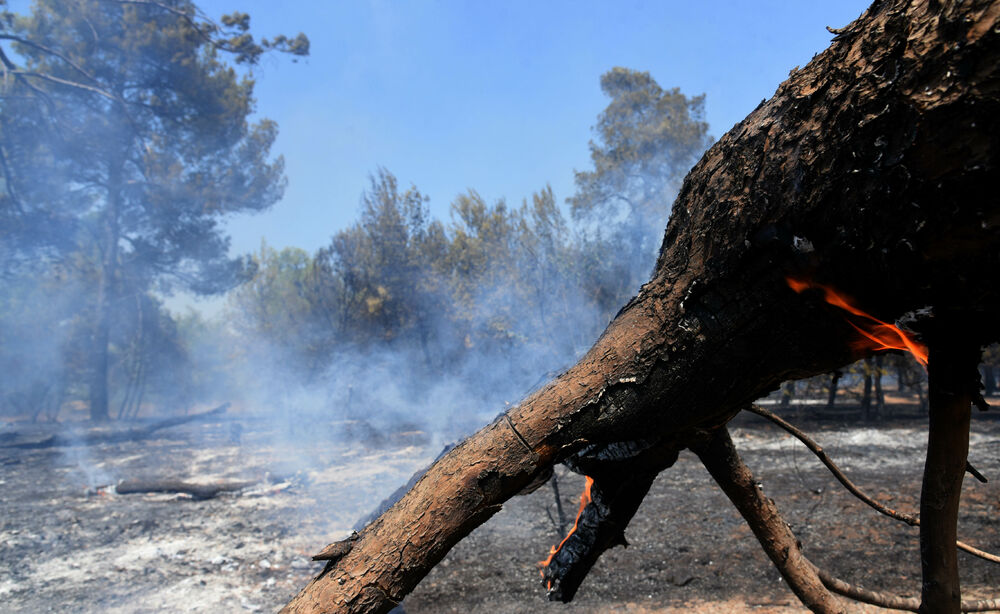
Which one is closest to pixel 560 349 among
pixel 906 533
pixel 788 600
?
pixel 906 533

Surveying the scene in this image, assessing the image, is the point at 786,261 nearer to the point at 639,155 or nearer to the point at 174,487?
the point at 174,487

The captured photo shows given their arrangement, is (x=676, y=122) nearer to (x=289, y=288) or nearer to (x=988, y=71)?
(x=988, y=71)

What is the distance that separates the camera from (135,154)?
19.6 metres

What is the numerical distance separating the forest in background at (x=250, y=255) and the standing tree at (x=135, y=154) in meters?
0.07

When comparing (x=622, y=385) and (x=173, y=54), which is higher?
(x=173, y=54)

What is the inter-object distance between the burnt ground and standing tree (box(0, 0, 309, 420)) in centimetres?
1241

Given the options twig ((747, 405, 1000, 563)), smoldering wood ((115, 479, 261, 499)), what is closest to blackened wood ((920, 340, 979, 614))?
twig ((747, 405, 1000, 563))

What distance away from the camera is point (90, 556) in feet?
17.5

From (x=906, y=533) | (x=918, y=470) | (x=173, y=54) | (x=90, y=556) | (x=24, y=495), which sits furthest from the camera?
(x=173, y=54)

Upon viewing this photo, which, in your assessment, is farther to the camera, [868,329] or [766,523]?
[766,523]

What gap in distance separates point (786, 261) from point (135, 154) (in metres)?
24.4

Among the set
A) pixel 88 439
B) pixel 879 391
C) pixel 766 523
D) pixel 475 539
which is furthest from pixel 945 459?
pixel 88 439

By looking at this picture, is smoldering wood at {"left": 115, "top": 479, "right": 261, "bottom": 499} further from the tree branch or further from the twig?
the twig

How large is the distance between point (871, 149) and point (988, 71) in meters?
0.15
